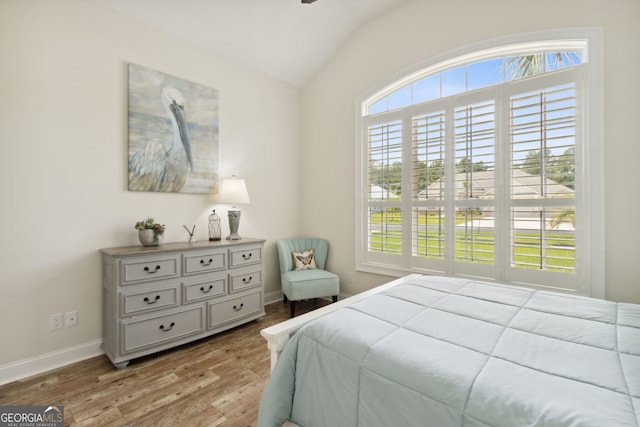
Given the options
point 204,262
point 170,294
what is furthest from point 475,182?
point 170,294

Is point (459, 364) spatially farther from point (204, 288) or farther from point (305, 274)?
point (305, 274)

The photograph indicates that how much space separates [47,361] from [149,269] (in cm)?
99

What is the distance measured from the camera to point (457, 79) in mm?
2820

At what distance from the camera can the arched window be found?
221 centimetres

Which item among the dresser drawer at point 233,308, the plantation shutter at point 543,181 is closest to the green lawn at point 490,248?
the plantation shutter at point 543,181

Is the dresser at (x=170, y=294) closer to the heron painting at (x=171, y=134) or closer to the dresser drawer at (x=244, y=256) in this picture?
the dresser drawer at (x=244, y=256)

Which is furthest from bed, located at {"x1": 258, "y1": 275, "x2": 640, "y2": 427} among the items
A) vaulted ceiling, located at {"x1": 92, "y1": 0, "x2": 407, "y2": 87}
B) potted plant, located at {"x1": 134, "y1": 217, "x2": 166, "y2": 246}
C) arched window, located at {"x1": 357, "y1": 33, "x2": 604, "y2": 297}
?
vaulted ceiling, located at {"x1": 92, "y1": 0, "x2": 407, "y2": 87}

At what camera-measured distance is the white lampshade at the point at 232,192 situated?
302 cm

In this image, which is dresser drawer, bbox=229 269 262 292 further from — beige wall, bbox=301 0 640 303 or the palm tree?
the palm tree

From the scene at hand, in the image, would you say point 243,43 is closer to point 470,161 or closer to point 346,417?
point 470,161

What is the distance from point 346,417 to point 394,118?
2946mm

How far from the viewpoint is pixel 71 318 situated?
7.54 feet

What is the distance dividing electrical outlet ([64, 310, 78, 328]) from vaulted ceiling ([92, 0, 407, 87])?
8.52 ft

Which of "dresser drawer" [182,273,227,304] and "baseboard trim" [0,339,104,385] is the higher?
"dresser drawer" [182,273,227,304]
